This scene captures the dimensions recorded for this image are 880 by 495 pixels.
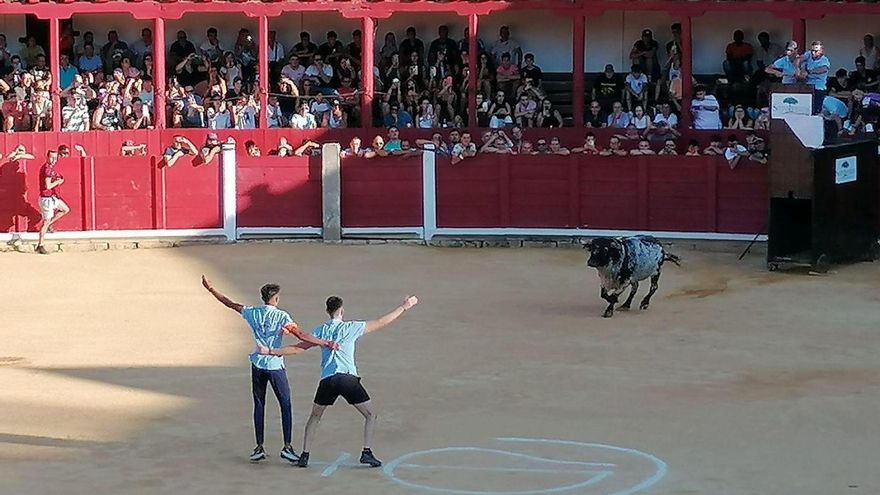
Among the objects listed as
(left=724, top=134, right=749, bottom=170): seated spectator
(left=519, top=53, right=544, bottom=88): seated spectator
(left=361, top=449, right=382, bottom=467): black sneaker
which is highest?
(left=519, top=53, right=544, bottom=88): seated spectator

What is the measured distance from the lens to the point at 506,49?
2586cm

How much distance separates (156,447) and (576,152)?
1225cm

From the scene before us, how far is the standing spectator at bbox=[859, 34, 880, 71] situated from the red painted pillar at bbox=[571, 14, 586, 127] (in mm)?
3892

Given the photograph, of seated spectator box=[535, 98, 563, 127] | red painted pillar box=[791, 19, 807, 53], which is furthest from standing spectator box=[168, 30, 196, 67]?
red painted pillar box=[791, 19, 807, 53]

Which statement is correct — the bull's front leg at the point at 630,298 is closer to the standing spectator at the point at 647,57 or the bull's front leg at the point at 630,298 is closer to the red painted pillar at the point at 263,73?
the standing spectator at the point at 647,57

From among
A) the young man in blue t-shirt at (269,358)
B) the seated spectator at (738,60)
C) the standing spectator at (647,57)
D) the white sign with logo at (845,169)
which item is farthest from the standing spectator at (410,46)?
the young man in blue t-shirt at (269,358)

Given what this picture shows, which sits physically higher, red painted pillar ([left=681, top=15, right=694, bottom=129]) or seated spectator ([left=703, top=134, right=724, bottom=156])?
red painted pillar ([left=681, top=15, right=694, bottom=129])

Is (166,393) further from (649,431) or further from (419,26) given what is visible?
(419,26)

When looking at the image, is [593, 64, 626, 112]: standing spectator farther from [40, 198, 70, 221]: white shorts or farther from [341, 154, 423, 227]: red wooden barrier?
[40, 198, 70, 221]: white shorts

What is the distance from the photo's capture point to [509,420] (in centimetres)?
1241

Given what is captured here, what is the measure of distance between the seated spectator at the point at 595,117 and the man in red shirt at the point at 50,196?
7.23 metres

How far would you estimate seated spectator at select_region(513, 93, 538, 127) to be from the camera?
24.4 meters

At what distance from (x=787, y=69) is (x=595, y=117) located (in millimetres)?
4024

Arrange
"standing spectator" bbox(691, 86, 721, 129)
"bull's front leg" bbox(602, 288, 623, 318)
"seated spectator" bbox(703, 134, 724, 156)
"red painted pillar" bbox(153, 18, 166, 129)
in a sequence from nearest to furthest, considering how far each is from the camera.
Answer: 1. "bull's front leg" bbox(602, 288, 623, 318)
2. "seated spectator" bbox(703, 134, 724, 156)
3. "standing spectator" bbox(691, 86, 721, 129)
4. "red painted pillar" bbox(153, 18, 166, 129)
